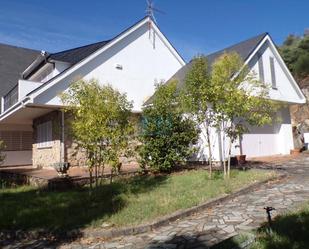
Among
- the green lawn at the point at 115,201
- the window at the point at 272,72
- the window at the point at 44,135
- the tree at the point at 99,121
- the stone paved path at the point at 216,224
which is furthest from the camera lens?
the window at the point at 272,72

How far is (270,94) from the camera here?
19391 millimetres

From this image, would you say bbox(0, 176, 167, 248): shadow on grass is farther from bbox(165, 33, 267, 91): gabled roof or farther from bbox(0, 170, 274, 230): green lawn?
bbox(165, 33, 267, 91): gabled roof

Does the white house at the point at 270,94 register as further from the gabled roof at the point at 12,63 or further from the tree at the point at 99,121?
the gabled roof at the point at 12,63

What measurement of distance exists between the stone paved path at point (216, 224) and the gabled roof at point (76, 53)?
1094 centimetres

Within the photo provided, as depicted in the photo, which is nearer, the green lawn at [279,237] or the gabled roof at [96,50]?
the green lawn at [279,237]

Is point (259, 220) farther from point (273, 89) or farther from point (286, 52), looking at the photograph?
point (286, 52)

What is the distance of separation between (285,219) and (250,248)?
1.79 meters

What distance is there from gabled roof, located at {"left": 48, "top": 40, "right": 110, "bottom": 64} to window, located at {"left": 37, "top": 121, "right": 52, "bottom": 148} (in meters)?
3.42

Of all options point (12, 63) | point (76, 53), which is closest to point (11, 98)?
point (76, 53)

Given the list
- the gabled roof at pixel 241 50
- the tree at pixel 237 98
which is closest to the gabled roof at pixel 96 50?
the gabled roof at pixel 241 50

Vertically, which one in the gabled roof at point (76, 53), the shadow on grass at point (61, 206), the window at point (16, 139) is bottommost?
the shadow on grass at point (61, 206)

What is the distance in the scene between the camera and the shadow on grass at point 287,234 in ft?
16.7

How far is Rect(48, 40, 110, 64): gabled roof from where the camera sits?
56.9 feet

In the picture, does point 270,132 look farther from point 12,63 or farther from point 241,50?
point 12,63
